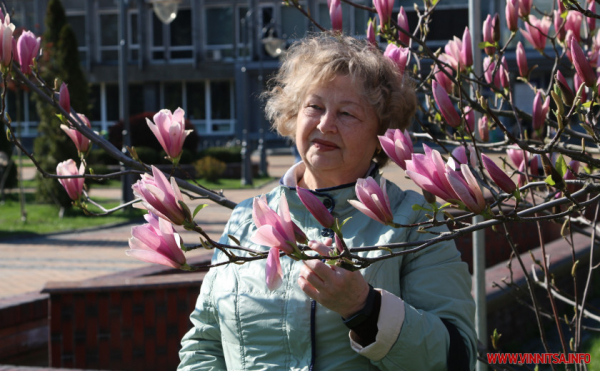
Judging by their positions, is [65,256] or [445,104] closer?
[445,104]

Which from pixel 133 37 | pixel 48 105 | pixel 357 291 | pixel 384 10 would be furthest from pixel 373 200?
pixel 133 37

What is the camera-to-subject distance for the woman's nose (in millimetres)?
2301

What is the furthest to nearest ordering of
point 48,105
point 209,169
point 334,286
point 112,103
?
point 112,103 < point 209,169 < point 48,105 < point 334,286

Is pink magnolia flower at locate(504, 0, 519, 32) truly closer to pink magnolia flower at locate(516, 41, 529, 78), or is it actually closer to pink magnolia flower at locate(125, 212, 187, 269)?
pink magnolia flower at locate(516, 41, 529, 78)

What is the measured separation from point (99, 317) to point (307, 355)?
236cm

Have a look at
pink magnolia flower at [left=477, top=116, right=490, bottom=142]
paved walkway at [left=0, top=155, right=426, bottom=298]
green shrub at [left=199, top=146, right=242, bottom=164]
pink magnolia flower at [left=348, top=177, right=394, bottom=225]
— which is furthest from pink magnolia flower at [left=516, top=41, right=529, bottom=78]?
green shrub at [left=199, top=146, right=242, bottom=164]

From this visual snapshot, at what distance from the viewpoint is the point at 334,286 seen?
1.70m

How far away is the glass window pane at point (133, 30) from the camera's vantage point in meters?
38.1

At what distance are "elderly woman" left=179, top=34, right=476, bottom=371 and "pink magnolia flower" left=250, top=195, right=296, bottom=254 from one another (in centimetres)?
44

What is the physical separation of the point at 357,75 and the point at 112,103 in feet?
122

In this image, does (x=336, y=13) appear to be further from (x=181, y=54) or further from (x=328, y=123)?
(x=181, y=54)

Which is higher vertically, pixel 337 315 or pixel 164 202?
pixel 164 202

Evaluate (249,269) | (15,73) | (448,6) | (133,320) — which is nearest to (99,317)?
(133,320)

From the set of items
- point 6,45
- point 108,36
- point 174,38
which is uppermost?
point 108,36
